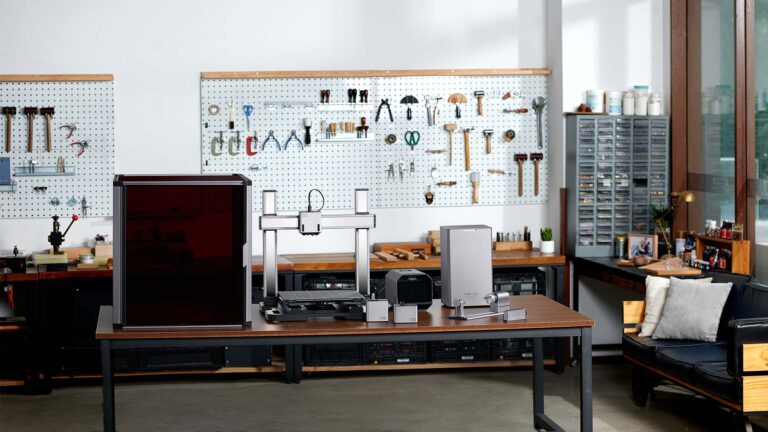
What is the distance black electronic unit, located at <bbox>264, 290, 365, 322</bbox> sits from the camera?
4527 mm

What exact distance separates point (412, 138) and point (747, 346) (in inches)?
123

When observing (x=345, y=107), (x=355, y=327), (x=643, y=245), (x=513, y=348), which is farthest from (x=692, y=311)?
(x=345, y=107)

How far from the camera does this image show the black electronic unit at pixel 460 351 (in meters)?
6.62

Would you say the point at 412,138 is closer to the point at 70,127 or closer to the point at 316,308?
the point at 70,127

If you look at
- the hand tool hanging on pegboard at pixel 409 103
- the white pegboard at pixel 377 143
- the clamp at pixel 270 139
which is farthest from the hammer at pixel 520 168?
the clamp at pixel 270 139

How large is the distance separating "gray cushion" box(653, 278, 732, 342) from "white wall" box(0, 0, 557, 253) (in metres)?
1.87

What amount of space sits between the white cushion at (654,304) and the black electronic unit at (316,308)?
198 centimetres

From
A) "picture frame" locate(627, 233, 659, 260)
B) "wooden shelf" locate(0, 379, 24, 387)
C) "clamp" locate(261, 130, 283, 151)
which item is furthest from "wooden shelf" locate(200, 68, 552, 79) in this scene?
"wooden shelf" locate(0, 379, 24, 387)

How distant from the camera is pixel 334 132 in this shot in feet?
22.9

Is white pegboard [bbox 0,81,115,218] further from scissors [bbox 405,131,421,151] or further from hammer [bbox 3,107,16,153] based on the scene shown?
scissors [bbox 405,131,421,151]

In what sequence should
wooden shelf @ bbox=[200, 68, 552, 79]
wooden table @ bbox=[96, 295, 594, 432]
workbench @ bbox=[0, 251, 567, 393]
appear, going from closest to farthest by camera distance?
wooden table @ bbox=[96, 295, 594, 432]
workbench @ bbox=[0, 251, 567, 393]
wooden shelf @ bbox=[200, 68, 552, 79]

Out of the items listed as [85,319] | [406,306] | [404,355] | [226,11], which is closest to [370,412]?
[404,355]

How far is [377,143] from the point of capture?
23.1 ft

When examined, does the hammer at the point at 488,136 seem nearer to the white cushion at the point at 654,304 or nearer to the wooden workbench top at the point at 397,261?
the wooden workbench top at the point at 397,261
